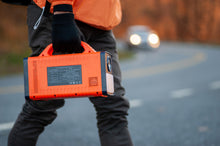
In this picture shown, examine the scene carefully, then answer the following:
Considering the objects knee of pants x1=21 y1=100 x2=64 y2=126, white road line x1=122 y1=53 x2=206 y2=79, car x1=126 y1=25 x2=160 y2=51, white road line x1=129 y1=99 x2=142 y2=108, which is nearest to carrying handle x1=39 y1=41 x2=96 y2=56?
knee of pants x1=21 y1=100 x2=64 y2=126

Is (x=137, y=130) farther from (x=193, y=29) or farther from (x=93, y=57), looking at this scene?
(x=193, y=29)

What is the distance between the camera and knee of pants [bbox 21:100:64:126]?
1.81 metres

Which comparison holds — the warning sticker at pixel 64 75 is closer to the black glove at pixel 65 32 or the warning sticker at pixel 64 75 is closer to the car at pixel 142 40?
the black glove at pixel 65 32

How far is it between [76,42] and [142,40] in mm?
17919

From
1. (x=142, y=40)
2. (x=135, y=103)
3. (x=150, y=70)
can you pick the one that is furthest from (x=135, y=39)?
(x=135, y=103)

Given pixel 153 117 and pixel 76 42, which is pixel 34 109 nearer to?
pixel 76 42

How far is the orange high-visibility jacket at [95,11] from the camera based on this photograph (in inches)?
64.6

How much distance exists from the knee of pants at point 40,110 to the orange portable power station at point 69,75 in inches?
8.5

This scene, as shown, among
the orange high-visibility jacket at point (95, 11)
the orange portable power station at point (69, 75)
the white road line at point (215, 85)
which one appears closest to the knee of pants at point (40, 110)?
the orange portable power station at point (69, 75)

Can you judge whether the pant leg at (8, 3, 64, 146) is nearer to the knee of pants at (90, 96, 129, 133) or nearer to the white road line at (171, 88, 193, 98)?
the knee of pants at (90, 96, 129, 133)

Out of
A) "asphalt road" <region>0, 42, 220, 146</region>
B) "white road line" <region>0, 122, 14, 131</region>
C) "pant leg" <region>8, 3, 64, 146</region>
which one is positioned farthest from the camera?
"white road line" <region>0, 122, 14, 131</region>

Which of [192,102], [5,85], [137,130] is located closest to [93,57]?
[137,130]

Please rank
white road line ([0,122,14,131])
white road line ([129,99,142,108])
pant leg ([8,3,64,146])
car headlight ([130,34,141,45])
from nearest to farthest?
pant leg ([8,3,64,146])
white road line ([0,122,14,131])
white road line ([129,99,142,108])
car headlight ([130,34,141,45])

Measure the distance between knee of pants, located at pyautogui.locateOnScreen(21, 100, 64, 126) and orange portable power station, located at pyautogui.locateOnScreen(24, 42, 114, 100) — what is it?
0.22 meters
